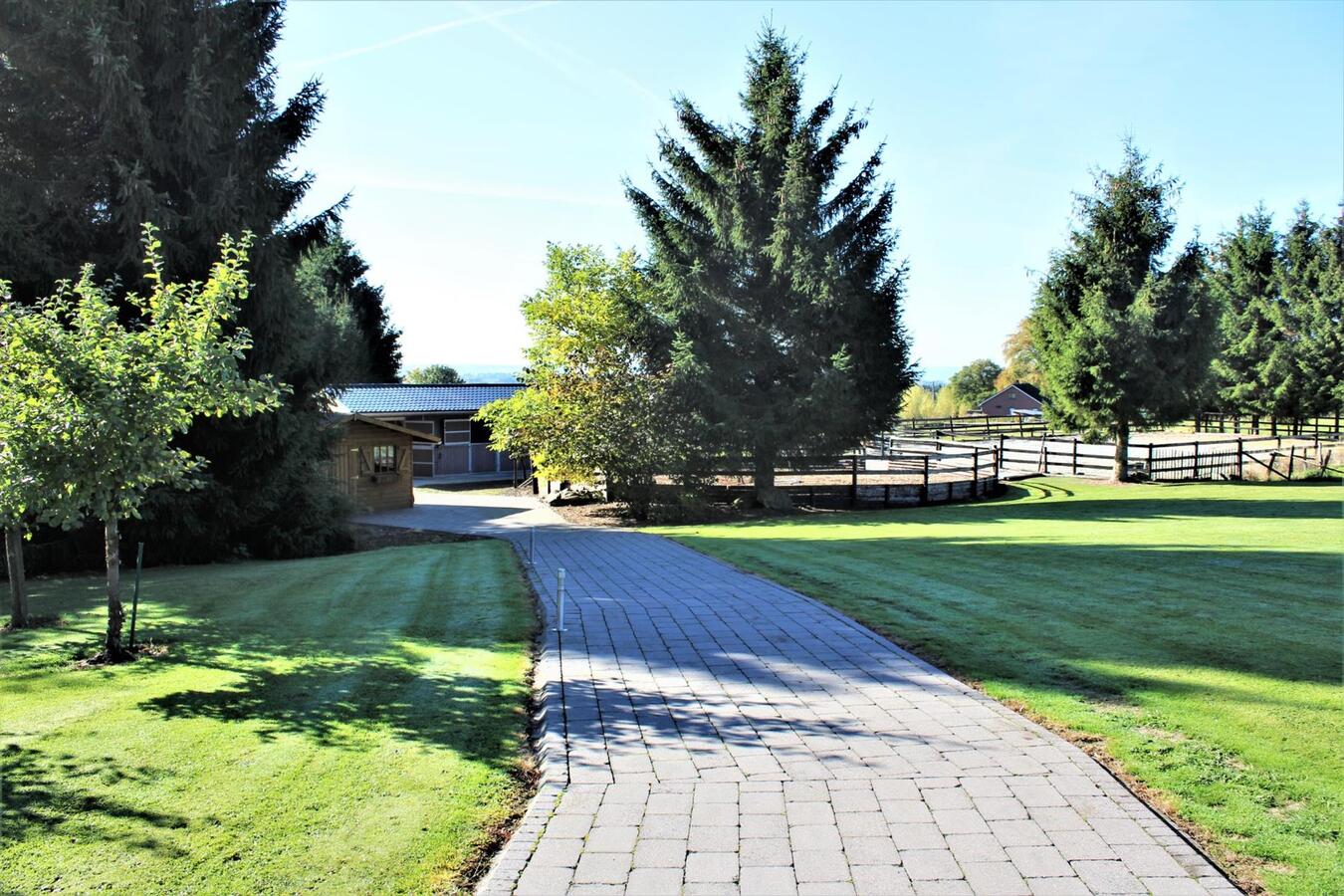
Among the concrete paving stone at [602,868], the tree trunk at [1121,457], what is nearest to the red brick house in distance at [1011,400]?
the tree trunk at [1121,457]

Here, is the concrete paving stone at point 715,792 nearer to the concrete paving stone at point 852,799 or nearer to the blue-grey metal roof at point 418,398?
the concrete paving stone at point 852,799

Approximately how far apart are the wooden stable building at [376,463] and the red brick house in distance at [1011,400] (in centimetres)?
6424

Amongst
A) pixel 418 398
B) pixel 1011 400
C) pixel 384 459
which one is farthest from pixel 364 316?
pixel 1011 400

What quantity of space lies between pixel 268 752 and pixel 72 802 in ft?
3.22

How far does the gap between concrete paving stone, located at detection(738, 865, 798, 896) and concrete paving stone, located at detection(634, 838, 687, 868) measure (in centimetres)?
31

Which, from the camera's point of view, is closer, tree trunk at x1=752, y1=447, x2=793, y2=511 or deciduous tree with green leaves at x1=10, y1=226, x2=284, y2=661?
deciduous tree with green leaves at x1=10, y1=226, x2=284, y2=661

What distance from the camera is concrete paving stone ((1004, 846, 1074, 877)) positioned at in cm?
374

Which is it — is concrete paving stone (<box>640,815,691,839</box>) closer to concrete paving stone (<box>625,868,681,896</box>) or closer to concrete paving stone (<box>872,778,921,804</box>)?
concrete paving stone (<box>625,868,681,896</box>)

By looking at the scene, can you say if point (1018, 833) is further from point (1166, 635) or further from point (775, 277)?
point (775, 277)

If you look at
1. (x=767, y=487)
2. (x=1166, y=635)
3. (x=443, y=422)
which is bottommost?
(x=1166, y=635)

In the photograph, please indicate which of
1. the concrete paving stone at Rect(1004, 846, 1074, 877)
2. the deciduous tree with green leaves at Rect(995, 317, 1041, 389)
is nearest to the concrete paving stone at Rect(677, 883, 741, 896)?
the concrete paving stone at Rect(1004, 846, 1074, 877)

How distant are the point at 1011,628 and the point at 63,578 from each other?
1433cm

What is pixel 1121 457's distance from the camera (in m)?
27.5

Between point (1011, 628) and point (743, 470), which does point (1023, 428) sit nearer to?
point (743, 470)
